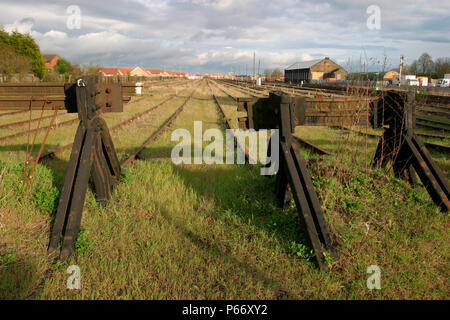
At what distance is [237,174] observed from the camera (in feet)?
17.8

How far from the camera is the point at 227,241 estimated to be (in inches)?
134

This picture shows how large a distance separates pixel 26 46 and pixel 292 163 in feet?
228

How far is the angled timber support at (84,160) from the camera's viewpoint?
3285 millimetres

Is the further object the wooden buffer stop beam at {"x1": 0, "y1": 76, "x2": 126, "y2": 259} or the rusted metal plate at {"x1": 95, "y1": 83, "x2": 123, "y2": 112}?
the rusted metal plate at {"x1": 95, "y1": 83, "x2": 123, "y2": 112}

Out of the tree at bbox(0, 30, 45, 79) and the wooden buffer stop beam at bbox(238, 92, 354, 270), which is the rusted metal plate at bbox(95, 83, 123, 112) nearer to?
the wooden buffer stop beam at bbox(238, 92, 354, 270)

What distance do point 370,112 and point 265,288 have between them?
288 cm

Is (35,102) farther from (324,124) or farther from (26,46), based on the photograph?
(26,46)

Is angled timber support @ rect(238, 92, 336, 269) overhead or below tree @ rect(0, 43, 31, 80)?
below

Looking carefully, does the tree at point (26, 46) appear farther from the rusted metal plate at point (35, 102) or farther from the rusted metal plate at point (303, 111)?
the rusted metal plate at point (303, 111)

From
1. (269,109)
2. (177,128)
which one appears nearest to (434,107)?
(177,128)

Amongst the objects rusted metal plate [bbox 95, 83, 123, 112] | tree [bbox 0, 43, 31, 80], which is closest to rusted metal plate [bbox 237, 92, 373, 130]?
rusted metal plate [bbox 95, 83, 123, 112]

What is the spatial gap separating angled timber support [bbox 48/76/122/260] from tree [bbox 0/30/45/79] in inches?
2479

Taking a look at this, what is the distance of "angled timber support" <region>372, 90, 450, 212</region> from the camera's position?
3.77m

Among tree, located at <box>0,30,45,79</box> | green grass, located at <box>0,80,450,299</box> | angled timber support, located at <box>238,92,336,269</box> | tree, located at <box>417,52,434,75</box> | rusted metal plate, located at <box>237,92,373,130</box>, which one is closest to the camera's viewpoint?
green grass, located at <box>0,80,450,299</box>
